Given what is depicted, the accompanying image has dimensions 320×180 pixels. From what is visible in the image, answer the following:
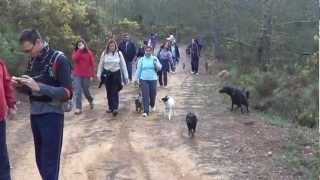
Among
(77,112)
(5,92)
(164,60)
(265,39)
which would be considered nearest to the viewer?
(5,92)

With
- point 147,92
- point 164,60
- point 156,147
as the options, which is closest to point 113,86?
point 147,92

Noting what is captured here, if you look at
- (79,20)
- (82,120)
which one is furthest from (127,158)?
(79,20)

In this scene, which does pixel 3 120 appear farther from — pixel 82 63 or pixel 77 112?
pixel 77 112

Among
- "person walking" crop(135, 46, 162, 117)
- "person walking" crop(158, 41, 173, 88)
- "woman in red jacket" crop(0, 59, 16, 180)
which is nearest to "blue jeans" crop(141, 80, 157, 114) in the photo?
"person walking" crop(135, 46, 162, 117)

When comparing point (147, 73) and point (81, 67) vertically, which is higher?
point (81, 67)

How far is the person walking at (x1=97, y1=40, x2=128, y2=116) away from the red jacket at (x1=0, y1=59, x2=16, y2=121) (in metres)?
6.86

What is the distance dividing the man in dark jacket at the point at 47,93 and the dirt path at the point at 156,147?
8.10ft

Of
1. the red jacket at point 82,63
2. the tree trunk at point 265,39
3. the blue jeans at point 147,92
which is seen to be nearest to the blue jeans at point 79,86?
the red jacket at point 82,63

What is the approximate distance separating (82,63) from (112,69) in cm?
76

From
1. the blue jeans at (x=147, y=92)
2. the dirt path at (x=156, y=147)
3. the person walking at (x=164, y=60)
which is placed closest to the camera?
the dirt path at (x=156, y=147)

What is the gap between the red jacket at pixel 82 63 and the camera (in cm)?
1346

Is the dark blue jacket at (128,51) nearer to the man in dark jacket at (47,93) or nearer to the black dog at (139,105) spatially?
the black dog at (139,105)

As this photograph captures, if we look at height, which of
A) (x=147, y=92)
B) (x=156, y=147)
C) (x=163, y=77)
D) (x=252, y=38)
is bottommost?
(x=156, y=147)

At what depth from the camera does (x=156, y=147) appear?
10.4 m
